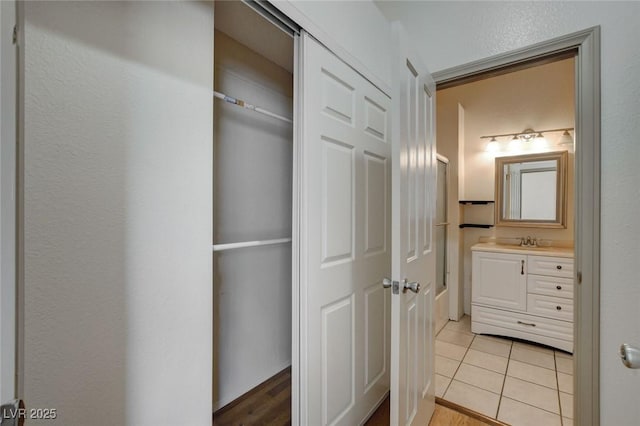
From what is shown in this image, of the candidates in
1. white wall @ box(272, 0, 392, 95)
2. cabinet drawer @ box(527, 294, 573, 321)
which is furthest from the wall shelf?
white wall @ box(272, 0, 392, 95)

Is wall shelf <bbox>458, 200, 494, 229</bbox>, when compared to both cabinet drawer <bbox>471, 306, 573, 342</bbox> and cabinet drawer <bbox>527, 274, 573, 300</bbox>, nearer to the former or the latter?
cabinet drawer <bbox>527, 274, 573, 300</bbox>

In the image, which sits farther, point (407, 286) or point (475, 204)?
point (475, 204)

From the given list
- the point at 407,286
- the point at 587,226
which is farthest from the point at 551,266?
the point at 407,286

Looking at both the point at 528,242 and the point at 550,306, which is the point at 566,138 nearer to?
the point at 528,242

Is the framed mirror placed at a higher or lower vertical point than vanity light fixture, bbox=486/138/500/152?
lower

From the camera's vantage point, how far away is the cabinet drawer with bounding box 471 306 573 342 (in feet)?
8.09

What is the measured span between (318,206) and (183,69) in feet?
2.40

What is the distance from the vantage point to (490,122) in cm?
327

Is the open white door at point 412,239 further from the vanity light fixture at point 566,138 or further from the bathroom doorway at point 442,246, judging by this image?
the vanity light fixture at point 566,138

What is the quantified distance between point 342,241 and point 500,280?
2286 mm

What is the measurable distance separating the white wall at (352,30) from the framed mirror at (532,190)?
2213mm

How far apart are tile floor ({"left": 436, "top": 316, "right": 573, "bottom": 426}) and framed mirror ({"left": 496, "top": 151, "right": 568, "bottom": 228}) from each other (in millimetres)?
1322
